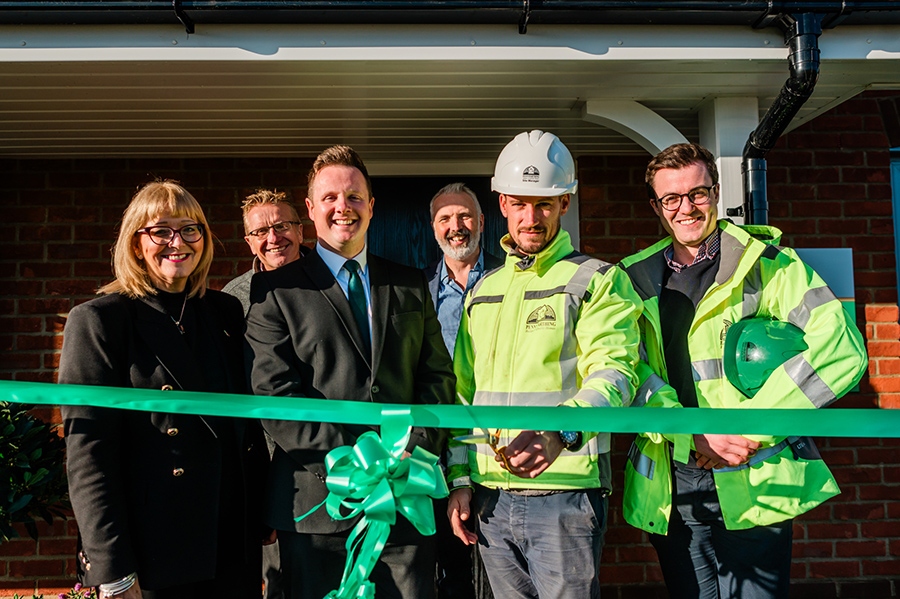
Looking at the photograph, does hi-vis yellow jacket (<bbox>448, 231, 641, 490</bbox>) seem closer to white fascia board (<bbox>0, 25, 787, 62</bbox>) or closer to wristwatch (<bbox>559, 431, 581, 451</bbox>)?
wristwatch (<bbox>559, 431, 581, 451</bbox>)

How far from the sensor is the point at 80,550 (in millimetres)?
1988

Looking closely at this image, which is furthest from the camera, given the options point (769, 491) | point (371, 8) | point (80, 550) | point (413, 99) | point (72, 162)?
point (72, 162)

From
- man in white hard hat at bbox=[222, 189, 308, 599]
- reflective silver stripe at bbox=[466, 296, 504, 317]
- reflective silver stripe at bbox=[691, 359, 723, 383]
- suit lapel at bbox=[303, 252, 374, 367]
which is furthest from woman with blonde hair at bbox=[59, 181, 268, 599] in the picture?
reflective silver stripe at bbox=[691, 359, 723, 383]

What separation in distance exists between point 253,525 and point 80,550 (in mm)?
508

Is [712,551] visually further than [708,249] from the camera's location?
No

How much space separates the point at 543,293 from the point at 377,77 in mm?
1336

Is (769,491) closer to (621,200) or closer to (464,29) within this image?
(464,29)

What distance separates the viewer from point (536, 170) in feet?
7.55

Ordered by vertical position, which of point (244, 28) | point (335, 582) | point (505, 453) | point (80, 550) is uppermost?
point (244, 28)

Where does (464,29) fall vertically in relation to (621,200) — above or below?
above

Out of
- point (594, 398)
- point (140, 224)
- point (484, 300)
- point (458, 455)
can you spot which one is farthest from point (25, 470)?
point (594, 398)

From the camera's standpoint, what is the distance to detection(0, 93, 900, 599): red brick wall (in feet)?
13.4

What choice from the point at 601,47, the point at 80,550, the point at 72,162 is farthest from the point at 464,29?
the point at 72,162

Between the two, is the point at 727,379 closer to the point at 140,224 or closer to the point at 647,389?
the point at 647,389
